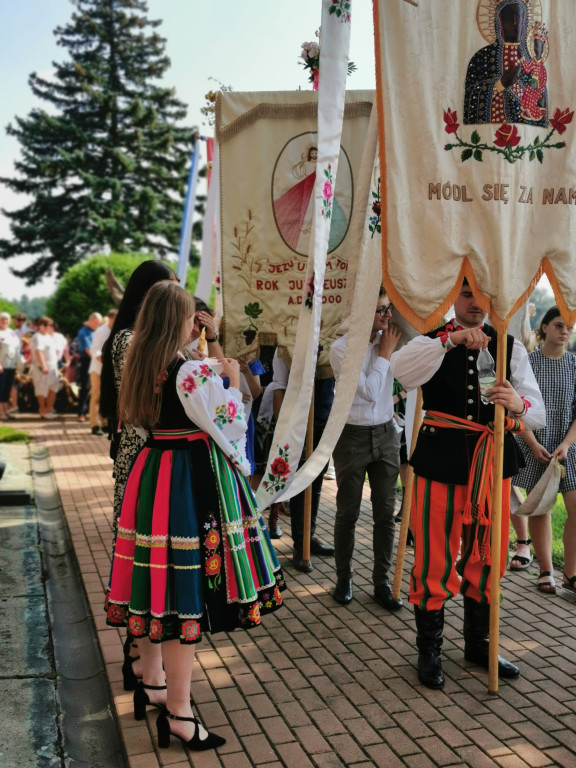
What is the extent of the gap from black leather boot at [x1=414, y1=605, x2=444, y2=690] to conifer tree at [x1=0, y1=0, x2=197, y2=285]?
32881 millimetres

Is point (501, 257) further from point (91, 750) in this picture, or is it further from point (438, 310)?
point (91, 750)

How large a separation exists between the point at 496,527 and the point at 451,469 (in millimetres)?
335

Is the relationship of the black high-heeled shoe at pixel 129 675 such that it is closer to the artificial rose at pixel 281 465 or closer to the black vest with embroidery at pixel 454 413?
the artificial rose at pixel 281 465

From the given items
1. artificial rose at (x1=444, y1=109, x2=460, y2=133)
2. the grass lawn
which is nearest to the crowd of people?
artificial rose at (x1=444, y1=109, x2=460, y2=133)

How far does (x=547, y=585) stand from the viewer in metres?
5.16

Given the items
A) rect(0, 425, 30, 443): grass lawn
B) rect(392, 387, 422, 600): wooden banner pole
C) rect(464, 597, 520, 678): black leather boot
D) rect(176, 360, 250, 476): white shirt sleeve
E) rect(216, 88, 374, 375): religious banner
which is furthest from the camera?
rect(0, 425, 30, 443): grass lawn

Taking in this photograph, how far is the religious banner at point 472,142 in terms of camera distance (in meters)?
3.74

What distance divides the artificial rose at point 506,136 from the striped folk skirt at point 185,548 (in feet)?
6.44

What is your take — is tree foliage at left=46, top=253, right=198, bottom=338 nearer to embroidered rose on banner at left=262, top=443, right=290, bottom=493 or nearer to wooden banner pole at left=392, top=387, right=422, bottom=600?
wooden banner pole at left=392, top=387, right=422, bottom=600

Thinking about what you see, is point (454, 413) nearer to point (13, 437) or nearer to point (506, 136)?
point (506, 136)

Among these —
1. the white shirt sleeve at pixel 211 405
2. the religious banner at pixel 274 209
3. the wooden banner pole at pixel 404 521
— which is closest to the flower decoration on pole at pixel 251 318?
the religious banner at pixel 274 209

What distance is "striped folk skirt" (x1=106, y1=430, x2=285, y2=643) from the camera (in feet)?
10.2

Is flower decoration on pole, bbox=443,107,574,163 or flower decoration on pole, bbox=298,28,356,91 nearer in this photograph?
flower decoration on pole, bbox=443,107,574,163

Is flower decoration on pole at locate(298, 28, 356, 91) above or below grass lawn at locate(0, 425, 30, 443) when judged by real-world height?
above
